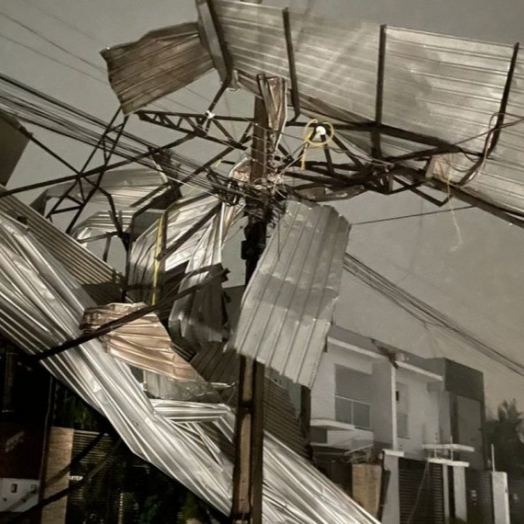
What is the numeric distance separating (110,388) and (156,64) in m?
1.59

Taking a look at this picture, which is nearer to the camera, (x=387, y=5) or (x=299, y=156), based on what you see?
(x=299, y=156)

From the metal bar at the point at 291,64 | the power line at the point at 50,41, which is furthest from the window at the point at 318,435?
the power line at the point at 50,41

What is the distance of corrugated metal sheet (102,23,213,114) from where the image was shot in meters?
3.09

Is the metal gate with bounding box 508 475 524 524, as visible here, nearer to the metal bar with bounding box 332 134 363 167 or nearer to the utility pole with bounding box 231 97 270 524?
the utility pole with bounding box 231 97 270 524

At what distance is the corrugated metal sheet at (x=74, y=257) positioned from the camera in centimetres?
345

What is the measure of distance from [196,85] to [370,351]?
2237 mm

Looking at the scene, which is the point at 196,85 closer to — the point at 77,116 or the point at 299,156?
the point at 77,116


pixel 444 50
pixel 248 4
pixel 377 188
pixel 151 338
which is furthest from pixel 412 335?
pixel 248 4

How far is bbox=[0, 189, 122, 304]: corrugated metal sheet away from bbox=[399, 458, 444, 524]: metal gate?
211cm

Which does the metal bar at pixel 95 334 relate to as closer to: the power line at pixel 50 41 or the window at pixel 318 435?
the window at pixel 318 435

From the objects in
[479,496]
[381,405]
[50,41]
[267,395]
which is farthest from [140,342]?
[50,41]

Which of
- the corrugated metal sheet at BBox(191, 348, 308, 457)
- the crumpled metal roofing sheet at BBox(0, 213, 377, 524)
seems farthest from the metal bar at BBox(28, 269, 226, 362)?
the corrugated metal sheet at BBox(191, 348, 308, 457)

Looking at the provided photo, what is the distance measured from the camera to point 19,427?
3.35m

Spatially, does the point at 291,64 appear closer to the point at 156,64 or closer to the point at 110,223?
the point at 156,64
